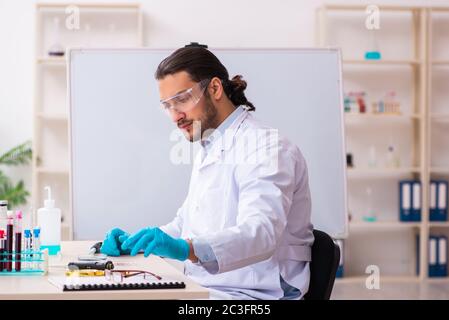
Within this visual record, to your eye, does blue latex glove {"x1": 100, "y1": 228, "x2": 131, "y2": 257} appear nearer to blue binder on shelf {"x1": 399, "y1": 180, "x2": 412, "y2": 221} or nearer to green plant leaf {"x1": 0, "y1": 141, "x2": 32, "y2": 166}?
green plant leaf {"x1": 0, "y1": 141, "x2": 32, "y2": 166}

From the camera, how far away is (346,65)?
17.5 ft

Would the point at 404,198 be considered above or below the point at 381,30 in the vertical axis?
below

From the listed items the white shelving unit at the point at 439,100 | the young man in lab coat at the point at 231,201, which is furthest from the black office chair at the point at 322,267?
the white shelving unit at the point at 439,100

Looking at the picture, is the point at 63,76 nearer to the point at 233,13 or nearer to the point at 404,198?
the point at 233,13

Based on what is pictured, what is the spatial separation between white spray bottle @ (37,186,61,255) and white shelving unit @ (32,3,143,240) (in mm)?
2995

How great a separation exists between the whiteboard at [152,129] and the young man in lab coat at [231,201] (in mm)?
1137

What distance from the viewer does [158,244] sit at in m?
1.72

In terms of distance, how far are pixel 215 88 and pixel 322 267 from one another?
25.2 inches

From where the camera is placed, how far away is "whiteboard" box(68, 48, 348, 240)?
136 inches

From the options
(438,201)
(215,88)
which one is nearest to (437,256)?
(438,201)

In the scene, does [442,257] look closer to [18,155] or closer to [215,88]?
[18,155]

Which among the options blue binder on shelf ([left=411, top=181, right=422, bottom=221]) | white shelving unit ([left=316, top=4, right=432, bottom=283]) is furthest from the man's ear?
blue binder on shelf ([left=411, top=181, right=422, bottom=221])
